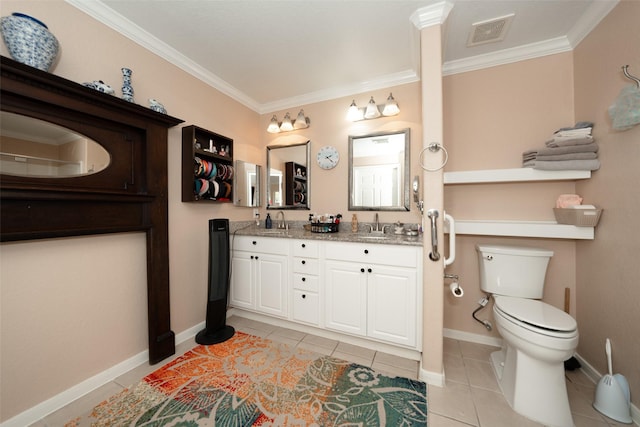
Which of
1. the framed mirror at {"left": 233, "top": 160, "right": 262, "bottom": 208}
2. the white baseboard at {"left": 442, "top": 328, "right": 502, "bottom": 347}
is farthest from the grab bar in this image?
the framed mirror at {"left": 233, "top": 160, "right": 262, "bottom": 208}

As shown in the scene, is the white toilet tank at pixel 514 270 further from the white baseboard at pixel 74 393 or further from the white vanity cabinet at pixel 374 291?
the white baseboard at pixel 74 393

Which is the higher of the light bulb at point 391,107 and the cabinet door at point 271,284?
the light bulb at point 391,107

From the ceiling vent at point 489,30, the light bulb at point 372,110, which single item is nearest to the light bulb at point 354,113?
the light bulb at point 372,110

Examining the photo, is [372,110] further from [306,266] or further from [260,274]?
[260,274]

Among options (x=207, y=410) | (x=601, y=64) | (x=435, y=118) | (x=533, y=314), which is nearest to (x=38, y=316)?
(x=207, y=410)

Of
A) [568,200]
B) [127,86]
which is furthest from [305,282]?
[568,200]

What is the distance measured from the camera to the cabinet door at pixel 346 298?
185cm

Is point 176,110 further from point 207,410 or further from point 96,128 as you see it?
point 207,410

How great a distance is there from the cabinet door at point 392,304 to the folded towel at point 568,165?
1232mm

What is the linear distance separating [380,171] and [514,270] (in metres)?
1.41

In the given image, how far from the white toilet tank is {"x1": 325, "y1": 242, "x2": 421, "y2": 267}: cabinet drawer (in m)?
0.68

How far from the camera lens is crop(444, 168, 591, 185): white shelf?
1.60 m

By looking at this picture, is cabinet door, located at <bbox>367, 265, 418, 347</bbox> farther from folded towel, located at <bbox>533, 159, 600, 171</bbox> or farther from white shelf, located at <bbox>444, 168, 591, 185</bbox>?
folded towel, located at <bbox>533, 159, 600, 171</bbox>

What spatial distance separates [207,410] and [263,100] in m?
3.02
